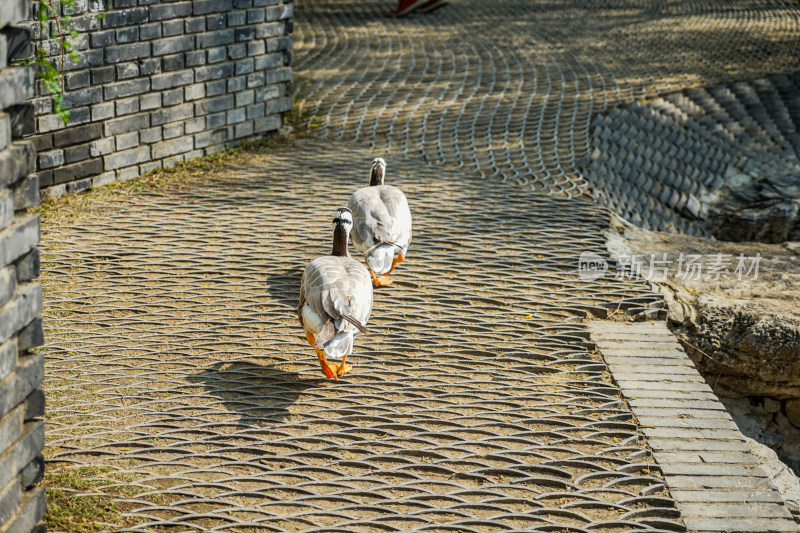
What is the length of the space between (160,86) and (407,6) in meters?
9.93

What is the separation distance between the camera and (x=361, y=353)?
6.08 metres

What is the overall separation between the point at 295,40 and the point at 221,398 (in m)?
11.5

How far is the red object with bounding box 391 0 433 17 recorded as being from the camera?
18.0 meters

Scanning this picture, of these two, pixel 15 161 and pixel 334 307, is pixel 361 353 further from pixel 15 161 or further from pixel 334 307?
pixel 15 161

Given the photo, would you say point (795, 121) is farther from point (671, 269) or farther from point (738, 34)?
point (671, 269)

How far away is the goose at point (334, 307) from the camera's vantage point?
5266 millimetres

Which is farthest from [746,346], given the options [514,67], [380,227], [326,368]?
[514,67]

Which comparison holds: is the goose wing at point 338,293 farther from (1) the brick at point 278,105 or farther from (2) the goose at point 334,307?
(1) the brick at point 278,105

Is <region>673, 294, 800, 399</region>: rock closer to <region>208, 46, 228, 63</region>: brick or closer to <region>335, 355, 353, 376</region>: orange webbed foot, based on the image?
<region>335, 355, 353, 376</region>: orange webbed foot

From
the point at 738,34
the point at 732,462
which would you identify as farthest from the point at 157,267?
the point at 738,34

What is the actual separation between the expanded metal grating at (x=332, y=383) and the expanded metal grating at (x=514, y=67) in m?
2.11

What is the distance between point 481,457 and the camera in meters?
4.97

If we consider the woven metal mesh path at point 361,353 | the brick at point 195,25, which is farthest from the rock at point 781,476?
the brick at point 195,25

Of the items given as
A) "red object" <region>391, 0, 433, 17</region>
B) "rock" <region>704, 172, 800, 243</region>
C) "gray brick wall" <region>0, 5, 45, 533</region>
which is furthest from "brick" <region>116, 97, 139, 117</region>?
"red object" <region>391, 0, 433, 17</region>
